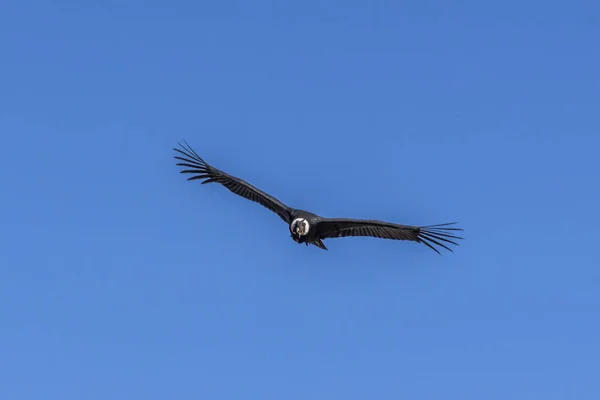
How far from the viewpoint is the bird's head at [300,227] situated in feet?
167

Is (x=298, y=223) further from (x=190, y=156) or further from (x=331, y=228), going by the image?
(x=190, y=156)

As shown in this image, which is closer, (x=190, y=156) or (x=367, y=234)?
(x=367, y=234)

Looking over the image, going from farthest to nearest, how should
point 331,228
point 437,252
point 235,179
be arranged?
1. point 235,179
2. point 331,228
3. point 437,252

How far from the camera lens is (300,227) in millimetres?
50969

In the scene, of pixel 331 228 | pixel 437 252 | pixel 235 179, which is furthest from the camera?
pixel 235 179

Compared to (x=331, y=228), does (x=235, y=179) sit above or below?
above

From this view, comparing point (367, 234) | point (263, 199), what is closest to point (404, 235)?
point (367, 234)

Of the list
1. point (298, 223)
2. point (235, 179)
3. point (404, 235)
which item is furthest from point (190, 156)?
point (404, 235)

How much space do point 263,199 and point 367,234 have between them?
6.24m

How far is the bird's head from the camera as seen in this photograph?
50.9m

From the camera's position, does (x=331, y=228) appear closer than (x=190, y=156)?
Yes

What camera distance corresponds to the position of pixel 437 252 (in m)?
48.4

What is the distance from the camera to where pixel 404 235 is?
1988 inches

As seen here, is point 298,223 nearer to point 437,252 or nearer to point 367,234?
point 367,234
